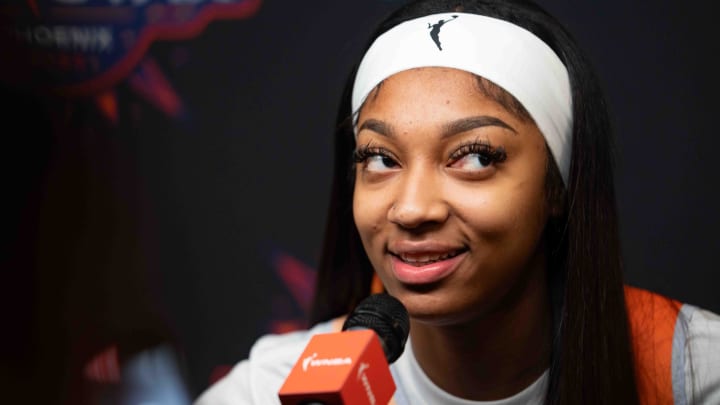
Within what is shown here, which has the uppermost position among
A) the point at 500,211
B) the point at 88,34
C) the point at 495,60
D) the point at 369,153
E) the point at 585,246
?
the point at 88,34

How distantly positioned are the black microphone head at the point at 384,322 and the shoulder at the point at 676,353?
2.03 ft

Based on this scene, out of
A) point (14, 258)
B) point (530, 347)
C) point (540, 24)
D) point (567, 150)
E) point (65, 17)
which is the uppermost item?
point (65, 17)

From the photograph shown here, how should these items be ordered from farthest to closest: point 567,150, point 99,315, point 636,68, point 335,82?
point 99,315 < point 335,82 < point 636,68 < point 567,150

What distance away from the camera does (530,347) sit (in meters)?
1.58

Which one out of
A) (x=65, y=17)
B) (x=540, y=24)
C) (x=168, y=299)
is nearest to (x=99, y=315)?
(x=168, y=299)

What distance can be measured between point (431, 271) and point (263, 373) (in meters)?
0.55

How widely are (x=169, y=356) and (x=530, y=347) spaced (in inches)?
41.7

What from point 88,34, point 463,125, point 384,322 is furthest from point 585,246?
point 88,34

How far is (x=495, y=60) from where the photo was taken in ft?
4.75

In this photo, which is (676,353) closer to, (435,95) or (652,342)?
(652,342)

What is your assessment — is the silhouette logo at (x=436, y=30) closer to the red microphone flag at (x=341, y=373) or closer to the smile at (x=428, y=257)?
the smile at (x=428, y=257)

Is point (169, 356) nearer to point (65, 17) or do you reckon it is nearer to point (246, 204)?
point (246, 204)

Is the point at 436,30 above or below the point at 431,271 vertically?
above

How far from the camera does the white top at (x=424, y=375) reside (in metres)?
1.56
